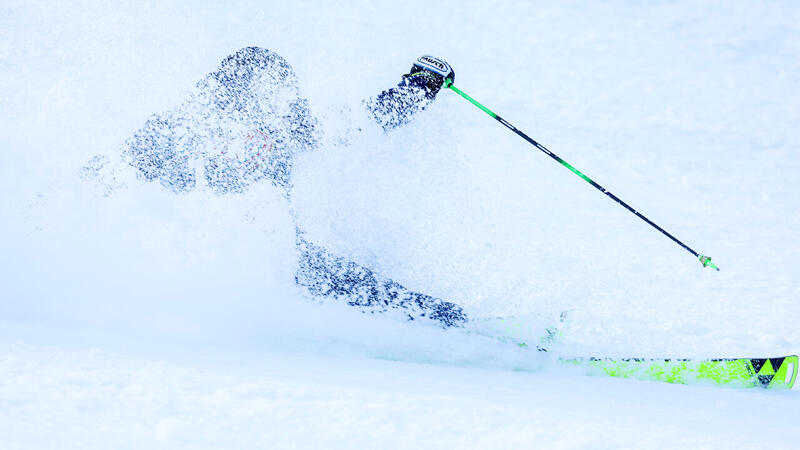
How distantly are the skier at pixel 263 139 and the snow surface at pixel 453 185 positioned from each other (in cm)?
7

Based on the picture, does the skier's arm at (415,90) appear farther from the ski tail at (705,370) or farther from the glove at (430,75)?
the ski tail at (705,370)

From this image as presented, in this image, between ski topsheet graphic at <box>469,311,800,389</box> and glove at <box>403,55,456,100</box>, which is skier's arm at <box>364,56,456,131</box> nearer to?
glove at <box>403,55,456,100</box>

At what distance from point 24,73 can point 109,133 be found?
0.48 metres

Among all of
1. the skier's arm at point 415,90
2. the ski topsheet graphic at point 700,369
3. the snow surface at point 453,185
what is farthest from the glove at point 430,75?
the ski topsheet graphic at point 700,369

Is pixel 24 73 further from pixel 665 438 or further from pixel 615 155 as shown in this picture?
pixel 665 438

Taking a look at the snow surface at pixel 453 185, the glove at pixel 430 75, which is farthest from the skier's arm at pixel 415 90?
the snow surface at pixel 453 185

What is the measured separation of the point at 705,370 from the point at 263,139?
188cm

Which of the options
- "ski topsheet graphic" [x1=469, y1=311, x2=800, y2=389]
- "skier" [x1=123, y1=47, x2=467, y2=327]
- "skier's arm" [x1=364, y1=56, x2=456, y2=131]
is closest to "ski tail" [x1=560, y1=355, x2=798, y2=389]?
"ski topsheet graphic" [x1=469, y1=311, x2=800, y2=389]

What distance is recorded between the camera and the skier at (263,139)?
212cm

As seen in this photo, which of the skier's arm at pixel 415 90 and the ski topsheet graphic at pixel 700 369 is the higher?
the skier's arm at pixel 415 90

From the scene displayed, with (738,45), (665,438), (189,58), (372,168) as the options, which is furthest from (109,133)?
(738,45)

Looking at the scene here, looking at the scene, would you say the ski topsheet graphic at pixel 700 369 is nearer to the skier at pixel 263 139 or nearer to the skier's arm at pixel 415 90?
the skier at pixel 263 139

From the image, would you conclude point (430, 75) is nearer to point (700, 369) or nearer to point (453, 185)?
point (453, 185)

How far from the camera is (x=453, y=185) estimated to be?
245 centimetres
